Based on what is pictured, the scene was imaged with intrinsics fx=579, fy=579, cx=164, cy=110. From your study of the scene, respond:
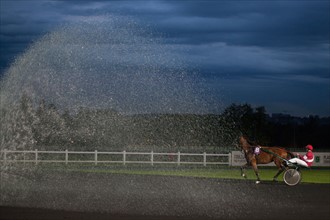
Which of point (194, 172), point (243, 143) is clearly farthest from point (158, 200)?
point (194, 172)

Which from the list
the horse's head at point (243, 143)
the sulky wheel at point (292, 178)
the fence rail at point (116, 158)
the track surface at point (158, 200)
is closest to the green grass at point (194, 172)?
the fence rail at point (116, 158)

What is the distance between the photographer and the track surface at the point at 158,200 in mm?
13719

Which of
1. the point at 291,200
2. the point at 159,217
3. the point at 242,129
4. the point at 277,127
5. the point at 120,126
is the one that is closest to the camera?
the point at 159,217

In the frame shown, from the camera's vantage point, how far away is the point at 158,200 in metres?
16.6

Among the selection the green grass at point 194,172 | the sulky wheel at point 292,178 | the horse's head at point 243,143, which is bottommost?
the green grass at point 194,172

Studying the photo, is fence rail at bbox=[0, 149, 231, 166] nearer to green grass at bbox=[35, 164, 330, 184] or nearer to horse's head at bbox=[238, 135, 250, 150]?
green grass at bbox=[35, 164, 330, 184]

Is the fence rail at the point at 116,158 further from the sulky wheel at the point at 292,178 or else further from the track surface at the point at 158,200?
the sulky wheel at the point at 292,178

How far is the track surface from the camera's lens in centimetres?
1372

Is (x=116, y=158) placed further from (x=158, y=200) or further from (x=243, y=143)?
(x=158, y=200)

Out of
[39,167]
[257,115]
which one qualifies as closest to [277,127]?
[257,115]

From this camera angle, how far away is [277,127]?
7950 cm

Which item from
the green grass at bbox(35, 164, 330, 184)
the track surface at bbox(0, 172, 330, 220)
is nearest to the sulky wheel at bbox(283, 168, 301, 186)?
the track surface at bbox(0, 172, 330, 220)

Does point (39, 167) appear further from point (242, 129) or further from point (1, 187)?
point (242, 129)

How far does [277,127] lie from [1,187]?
64331 mm
